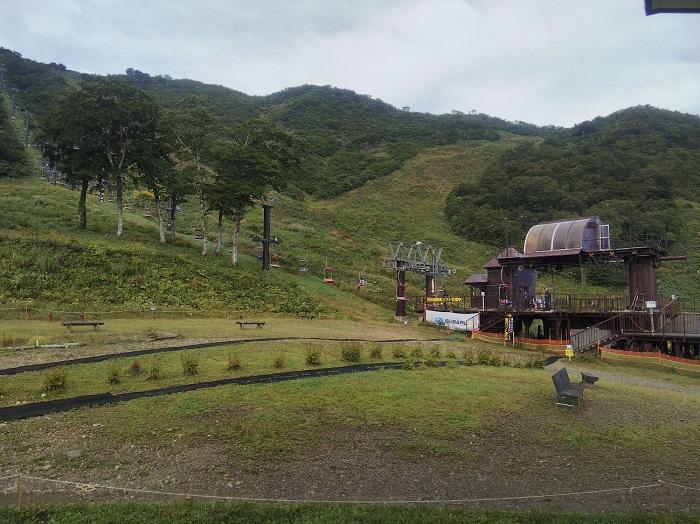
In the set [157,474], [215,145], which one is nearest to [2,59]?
[215,145]

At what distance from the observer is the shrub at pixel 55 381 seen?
11.2m

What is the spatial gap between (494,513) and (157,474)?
4.83 meters

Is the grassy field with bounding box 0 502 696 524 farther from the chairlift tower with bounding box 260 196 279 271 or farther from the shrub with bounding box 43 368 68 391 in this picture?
the chairlift tower with bounding box 260 196 279 271

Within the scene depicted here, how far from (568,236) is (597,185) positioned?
59217 mm

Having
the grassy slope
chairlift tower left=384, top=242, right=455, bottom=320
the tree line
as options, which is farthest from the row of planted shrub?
the tree line

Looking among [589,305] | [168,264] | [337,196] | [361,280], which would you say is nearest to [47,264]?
[168,264]

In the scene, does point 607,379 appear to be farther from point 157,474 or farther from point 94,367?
point 94,367

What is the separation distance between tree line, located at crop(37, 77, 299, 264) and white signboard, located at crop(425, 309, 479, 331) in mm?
16370

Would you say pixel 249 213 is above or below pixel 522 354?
above

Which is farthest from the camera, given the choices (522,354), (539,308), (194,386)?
(539,308)

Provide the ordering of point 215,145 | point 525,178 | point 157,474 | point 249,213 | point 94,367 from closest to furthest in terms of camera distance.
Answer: point 157,474 < point 94,367 < point 215,145 < point 249,213 < point 525,178

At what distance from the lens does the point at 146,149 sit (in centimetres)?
3800

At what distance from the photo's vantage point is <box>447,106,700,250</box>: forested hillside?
235ft

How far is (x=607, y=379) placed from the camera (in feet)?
55.3
